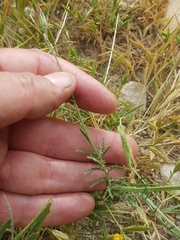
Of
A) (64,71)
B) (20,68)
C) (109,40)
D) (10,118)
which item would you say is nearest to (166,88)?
(109,40)

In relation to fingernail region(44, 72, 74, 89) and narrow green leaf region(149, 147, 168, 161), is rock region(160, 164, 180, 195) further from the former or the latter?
fingernail region(44, 72, 74, 89)

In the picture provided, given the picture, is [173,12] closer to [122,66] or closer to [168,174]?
[122,66]

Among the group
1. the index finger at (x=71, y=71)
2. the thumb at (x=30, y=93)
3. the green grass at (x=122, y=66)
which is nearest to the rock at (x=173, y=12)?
the green grass at (x=122, y=66)

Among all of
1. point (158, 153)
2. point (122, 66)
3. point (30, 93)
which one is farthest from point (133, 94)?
point (30, 93)

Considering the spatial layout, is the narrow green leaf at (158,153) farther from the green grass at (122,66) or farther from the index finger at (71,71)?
the index finger at (71,71)

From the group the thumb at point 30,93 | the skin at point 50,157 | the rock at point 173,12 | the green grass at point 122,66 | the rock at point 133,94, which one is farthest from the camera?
the rock at point 173,12

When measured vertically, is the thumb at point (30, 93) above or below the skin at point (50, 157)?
above
